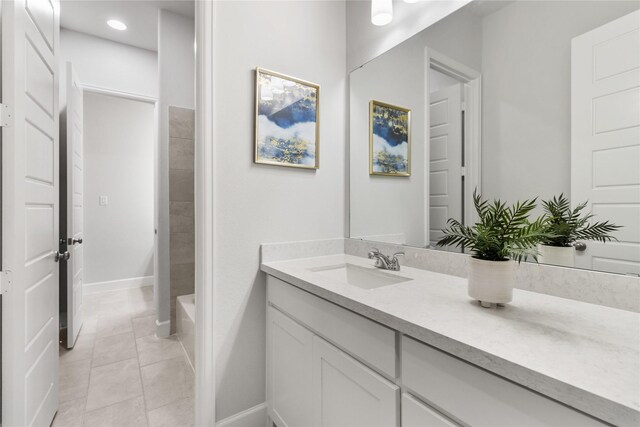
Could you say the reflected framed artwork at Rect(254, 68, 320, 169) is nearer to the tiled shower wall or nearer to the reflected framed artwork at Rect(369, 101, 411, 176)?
the reflected framed artwork at Rect(369, 101, 411, 176)

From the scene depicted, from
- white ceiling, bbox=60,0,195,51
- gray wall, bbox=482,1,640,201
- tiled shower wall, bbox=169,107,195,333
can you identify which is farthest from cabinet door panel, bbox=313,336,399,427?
white ceiling, bbox=60,0,195,51

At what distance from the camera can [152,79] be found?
3.25 meters

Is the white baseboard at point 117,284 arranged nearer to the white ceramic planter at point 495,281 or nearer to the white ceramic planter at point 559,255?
the white ceramic planter at point 495,281

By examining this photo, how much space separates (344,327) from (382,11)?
1.48m

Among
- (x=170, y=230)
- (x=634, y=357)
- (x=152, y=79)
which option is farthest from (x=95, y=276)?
(x=634, y=357)

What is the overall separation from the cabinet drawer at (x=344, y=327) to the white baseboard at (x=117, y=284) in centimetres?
353

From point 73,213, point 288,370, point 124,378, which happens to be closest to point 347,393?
point 288,370

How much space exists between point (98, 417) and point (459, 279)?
1.97 m

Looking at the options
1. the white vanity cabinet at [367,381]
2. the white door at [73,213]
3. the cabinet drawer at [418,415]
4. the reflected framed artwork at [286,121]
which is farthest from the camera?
the white door at [73,213]

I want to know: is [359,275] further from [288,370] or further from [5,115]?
[5,115]

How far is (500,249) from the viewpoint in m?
0.84

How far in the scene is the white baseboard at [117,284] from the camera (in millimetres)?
3718

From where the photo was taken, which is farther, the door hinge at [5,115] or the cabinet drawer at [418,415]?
the door hinge at [5,115]

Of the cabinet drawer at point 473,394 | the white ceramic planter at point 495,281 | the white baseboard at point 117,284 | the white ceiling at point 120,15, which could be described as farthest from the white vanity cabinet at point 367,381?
the white baseboard at point 117,284
